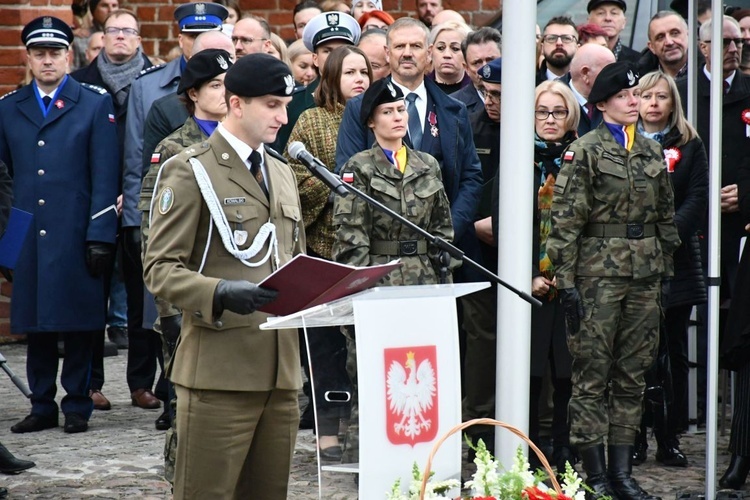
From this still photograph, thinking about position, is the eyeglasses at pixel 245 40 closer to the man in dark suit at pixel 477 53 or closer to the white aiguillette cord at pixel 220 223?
the man in dark suit at pixel 477 53

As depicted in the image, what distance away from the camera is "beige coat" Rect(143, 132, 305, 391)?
3.96m

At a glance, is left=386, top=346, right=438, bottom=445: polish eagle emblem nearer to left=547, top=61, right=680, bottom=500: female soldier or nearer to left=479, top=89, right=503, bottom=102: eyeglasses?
left=547, top=61, right=680, bottom=500: female soldier

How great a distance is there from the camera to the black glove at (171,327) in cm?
500

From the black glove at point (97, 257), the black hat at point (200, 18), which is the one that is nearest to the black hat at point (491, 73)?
the black hat at point (200, 18)

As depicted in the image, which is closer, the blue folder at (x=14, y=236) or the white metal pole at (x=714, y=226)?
the white metal pole at (x=714, y=226)

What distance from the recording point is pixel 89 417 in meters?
7.27

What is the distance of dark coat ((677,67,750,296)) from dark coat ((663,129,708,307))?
50 cm

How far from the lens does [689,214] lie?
679 cm

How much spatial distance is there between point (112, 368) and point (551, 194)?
408 cm

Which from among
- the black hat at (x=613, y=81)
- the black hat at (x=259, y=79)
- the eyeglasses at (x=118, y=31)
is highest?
the eyeglasses at (x=118, y=31)

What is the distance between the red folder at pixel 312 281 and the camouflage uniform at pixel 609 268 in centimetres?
231

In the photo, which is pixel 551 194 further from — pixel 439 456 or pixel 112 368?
pixel 112 368

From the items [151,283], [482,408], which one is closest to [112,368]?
[482,408]

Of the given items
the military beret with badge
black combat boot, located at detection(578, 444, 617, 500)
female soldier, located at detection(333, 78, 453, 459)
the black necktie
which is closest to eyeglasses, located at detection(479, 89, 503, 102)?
female soldier, located at detection(333, 78, 453, 459)
